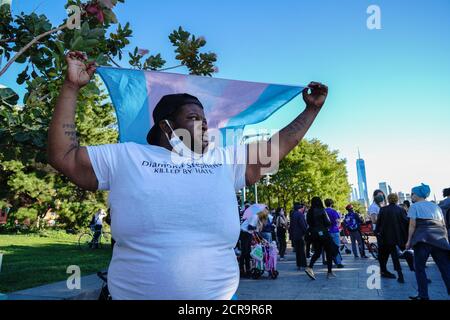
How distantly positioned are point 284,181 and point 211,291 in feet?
110

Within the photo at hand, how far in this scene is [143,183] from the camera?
158 cm

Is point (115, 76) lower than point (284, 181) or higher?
lower

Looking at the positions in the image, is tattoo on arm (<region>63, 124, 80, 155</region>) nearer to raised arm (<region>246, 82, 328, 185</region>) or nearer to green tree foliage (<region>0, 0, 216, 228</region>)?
raised arm (<region>246, 82, 328, 185</region>)

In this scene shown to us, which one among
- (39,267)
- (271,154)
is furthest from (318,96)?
(39,267)

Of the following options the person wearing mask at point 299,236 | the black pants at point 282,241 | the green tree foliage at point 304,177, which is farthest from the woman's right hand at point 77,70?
the green tree foliage at point 304,177

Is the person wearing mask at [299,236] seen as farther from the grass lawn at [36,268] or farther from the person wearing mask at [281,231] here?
the grass lawn at [36,268]

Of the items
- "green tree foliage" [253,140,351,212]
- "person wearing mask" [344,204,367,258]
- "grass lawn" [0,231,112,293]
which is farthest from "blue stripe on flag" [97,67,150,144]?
"green tree foliage" [253,140,351,212]

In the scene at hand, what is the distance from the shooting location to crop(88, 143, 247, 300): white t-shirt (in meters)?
1.52

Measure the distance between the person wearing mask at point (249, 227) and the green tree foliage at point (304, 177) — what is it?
81.7ft

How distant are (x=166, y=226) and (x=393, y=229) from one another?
23.5 ft

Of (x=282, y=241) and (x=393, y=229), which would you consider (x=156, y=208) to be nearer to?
(x=393, y=229)

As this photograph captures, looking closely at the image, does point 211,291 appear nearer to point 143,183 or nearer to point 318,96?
point 143,183

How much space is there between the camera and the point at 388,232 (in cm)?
744

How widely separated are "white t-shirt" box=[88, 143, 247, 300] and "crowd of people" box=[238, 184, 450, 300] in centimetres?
492
